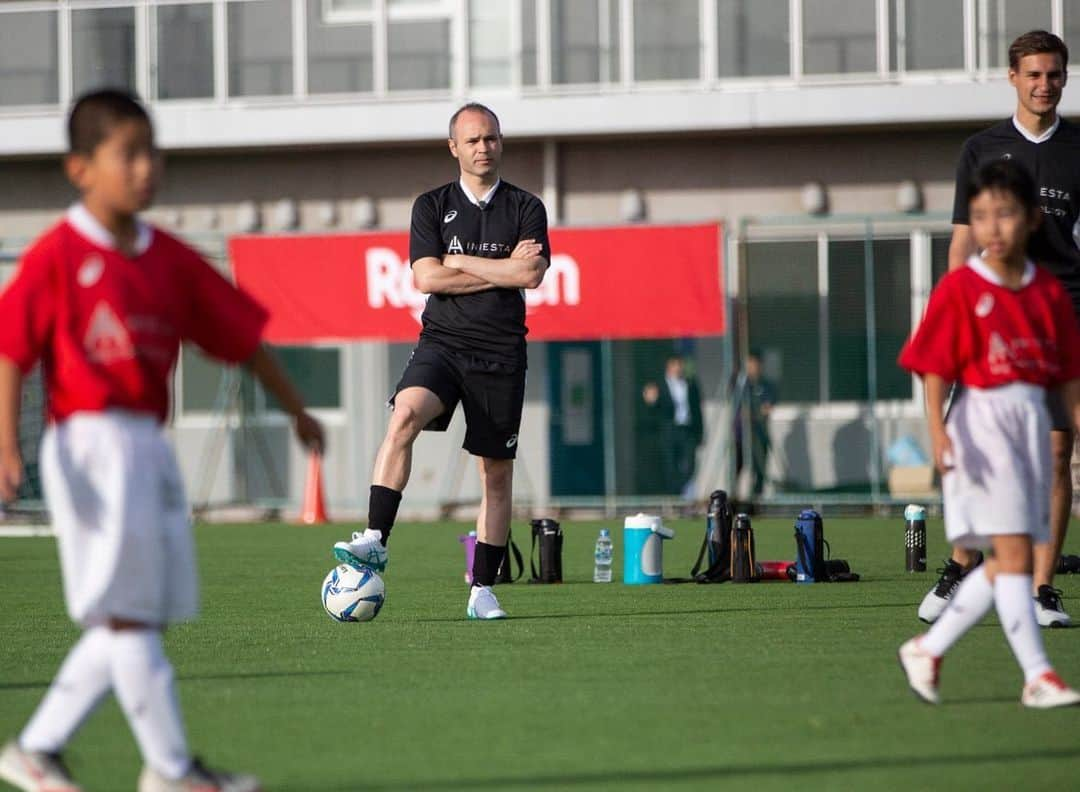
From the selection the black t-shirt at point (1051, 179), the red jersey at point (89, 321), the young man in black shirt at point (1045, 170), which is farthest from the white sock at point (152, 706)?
the black t-shirt at point (1051, 179)

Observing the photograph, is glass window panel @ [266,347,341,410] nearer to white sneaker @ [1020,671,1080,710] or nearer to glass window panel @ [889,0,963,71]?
glass window panel @ [889,0,963,71]

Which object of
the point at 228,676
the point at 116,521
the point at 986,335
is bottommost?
A: the point at 228,676

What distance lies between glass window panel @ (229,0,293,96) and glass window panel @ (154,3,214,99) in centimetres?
30

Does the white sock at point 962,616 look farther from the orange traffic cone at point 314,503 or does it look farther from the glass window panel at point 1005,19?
the glass window panel at point 1005,19

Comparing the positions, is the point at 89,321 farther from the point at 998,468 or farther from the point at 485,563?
the point at 485,563

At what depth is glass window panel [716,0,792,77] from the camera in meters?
22.3

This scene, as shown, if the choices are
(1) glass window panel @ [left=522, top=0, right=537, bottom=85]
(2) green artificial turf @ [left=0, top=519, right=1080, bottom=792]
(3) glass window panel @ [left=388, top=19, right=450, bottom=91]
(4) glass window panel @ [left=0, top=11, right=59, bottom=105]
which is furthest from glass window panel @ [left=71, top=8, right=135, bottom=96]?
(2) green artificial turf @ [left=0, top=519, right=1080, bottom=792]

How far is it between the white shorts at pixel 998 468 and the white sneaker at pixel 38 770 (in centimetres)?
273

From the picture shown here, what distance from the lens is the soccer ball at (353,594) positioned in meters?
8.88

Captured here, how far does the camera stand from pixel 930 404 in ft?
19.0

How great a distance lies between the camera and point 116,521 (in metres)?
4.38

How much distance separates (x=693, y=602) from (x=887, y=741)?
4.67 m

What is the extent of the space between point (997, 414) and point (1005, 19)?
16898 millimetres

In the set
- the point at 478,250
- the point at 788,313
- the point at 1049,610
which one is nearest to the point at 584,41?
the point at 788,313
